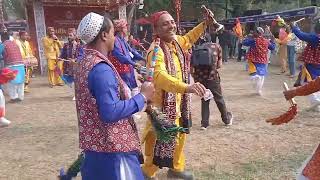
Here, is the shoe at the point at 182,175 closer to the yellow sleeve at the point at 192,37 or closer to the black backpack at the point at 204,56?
the yellow sleeve at the point at 192,37

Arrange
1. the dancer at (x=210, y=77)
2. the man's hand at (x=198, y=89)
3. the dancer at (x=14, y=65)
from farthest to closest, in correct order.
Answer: the dancer at (x=14, y=65) < the dancer at (x=210, y=77) < the man's hand at (x=198, y=89)

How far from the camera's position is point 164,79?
3.40m

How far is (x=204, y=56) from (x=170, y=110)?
7.44 feet

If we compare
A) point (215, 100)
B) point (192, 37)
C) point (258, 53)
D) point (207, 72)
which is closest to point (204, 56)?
point (207, 72)

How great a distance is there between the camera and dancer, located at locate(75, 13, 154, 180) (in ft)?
7.52

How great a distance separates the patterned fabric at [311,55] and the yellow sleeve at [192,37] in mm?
3194

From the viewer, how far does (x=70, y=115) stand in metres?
7.74

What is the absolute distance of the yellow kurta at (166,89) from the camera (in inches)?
132

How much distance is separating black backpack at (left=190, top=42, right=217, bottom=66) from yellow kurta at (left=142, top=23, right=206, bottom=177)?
5.35 ft

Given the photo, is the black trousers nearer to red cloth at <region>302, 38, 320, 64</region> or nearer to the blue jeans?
red cloth at <region>302, 38, 320, 64</region>

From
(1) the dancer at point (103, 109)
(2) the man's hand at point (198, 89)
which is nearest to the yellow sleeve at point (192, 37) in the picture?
(2) the man's hand at point (198, 89)

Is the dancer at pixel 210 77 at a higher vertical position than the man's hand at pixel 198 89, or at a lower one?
lower

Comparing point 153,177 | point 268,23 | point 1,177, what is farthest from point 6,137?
point 268,23

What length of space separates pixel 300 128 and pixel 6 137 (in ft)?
15.1
